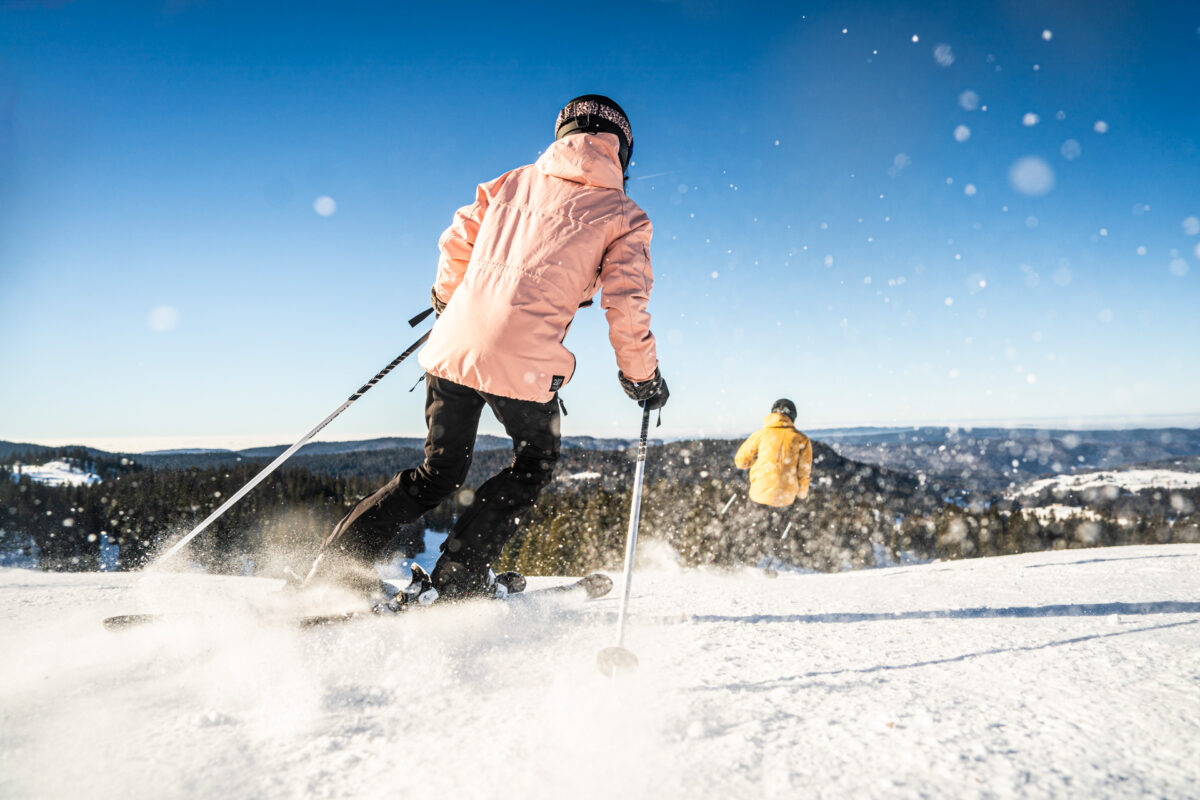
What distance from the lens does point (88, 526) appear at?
50.8m

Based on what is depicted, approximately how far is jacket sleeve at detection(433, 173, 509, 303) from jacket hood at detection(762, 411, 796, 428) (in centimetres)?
450

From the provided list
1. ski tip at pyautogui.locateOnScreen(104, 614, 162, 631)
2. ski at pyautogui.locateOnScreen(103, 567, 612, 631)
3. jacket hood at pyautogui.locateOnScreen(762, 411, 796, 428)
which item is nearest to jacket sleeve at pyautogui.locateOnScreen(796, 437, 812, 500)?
jacket hood at pyautogui.locateOnScreen(762, 411, 796, 428)

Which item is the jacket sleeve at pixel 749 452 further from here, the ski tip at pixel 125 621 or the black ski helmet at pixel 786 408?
the ski tip at pixel 125 621

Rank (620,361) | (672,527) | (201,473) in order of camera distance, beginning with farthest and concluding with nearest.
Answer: (201,473) < (672,527) < (620,361)

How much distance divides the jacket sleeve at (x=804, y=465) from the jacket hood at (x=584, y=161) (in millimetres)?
4503

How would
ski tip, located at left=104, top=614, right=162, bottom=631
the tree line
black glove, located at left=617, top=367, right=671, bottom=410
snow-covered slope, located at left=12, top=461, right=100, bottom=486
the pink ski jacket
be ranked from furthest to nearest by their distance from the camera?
snow-covered slope, located at left=12, top=461, right=100, bottom=486 → the tree line → black glove, located at left=617, top=367, right=671, bottom=410 → the pink ski jacket → ski tip, located at left=104, top=614, right=162, bottom=631

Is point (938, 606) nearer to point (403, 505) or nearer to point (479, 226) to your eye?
point (403, 505)

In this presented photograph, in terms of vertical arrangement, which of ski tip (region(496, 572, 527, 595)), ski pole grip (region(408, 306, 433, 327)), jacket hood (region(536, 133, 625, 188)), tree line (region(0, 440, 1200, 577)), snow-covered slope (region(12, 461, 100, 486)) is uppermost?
jacket hood (region(536, 133, 625, 188))

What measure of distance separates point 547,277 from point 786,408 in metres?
4.69

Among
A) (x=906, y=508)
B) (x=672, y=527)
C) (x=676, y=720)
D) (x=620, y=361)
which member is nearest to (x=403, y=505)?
(x=620, y=361)

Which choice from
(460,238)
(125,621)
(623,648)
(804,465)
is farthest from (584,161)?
(804,465)

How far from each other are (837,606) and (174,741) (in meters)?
2.92

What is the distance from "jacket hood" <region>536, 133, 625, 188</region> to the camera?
2303 mm

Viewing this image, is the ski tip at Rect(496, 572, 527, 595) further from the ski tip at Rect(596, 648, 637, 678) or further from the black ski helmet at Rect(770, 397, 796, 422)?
the black ski helmet at Rect(770, 397, 796, 422)
